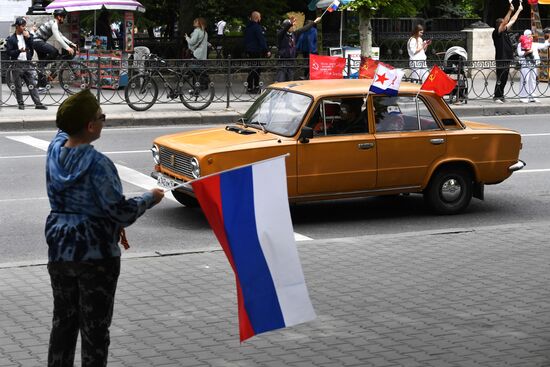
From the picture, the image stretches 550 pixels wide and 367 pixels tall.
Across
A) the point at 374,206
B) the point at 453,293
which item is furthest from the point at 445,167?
the point at 453,293

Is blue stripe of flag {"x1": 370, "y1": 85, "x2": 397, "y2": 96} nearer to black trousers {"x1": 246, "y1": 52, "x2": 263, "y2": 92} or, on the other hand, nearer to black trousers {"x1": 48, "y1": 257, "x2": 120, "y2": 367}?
black trousers {"x1": 48, "y1": 257, "x2": 120, "y2": 367}

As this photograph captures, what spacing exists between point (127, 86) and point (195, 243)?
469 inches

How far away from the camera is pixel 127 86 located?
875 inches

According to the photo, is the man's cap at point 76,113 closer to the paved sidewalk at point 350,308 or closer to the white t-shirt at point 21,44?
the paved sidewalk at point 350,308

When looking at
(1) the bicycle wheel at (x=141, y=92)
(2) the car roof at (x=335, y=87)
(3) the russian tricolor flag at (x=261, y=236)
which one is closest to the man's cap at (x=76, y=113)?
(3) the russian tricolor flag at (x=261, y=236)

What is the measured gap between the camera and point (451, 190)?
1223 centimetres

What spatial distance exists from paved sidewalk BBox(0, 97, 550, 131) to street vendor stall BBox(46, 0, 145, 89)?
793 millimetres

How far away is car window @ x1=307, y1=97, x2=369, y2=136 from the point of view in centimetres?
1159

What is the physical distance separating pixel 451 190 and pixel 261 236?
6897mm

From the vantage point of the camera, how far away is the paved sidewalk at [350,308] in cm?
697

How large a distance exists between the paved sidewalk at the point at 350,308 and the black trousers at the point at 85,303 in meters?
1.03

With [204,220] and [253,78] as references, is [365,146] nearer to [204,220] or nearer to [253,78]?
[204,220]

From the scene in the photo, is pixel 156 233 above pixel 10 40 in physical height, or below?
below

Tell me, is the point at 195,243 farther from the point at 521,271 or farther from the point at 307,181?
the point at 521,271
